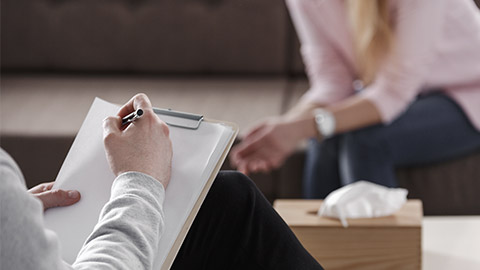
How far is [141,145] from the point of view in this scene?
0.77 metres

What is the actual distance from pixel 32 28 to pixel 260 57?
0.69m

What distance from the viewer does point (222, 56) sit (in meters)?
2.19

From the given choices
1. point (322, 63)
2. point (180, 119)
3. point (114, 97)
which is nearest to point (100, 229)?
point (180, 119)

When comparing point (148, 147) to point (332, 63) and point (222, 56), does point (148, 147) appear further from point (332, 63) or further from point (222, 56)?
point (222, 56)

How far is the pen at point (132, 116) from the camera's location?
2.61 ft

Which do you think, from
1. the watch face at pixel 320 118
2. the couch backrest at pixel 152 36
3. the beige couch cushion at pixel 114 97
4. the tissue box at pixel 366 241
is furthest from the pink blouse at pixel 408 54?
the tissue box at pixel 366 241

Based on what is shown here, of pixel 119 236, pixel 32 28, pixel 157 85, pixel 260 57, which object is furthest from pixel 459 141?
pixel 32 28

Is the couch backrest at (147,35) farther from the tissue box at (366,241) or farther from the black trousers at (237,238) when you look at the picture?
the black trousers at (237,238)

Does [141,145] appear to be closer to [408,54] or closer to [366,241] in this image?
[366,241]

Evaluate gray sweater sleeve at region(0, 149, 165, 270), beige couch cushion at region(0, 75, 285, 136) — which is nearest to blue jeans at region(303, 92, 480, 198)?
beige couch cushion at region(0, 75, 285, 136)

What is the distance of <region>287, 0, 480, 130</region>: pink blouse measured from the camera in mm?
1550

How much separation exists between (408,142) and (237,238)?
793 millimetres

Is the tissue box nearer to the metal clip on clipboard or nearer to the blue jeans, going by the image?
the metal clip on clipboard

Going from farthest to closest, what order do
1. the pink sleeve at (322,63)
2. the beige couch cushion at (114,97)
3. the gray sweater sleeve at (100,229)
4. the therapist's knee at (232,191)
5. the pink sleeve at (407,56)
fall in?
1. the beige couch cushion at (114,97)
2. the pink sleeve at (322,63)
3. the pink sleeve at (407,56)
4. the therapist's knee at (232,191)
5. the gray sweater sleeve at (100,229)
